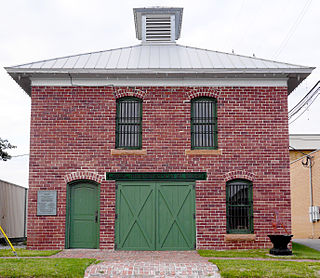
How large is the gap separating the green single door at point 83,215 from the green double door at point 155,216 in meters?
0.74

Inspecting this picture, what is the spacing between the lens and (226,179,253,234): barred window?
Result: 15617 millimetres

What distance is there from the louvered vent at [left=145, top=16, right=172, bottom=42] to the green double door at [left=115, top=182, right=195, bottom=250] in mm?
7363

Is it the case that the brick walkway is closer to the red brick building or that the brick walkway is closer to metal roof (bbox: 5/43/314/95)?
the red brick building

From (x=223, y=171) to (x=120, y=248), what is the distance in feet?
13.7

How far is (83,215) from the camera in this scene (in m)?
15.7

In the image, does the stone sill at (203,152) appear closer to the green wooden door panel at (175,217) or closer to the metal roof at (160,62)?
the green wooden door panel at (175,217)

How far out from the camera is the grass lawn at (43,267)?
35.4 ft

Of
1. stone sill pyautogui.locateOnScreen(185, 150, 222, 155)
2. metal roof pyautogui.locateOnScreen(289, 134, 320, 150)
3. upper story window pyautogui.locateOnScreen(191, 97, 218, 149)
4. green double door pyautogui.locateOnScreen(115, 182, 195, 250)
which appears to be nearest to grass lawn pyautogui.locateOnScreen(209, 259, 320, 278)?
green double door pyautogui.locateOnScreen(115, 182, 195, 250)

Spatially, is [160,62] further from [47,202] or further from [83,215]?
[47,202]

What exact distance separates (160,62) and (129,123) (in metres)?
2.56

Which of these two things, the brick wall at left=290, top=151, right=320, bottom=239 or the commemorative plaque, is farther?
the brick wall at left=290, top=151, right=320, bottom=239

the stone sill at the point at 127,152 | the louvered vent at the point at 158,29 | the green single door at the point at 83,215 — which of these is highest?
the louvered vent at the point at 158,29

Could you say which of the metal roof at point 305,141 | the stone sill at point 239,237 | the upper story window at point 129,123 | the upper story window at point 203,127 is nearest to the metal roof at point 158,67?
the upper story window at point 129,123

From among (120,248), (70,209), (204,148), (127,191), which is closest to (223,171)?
(204,148)
